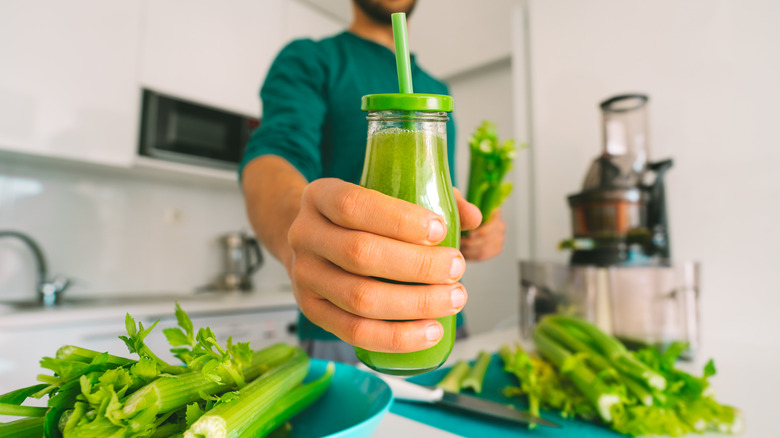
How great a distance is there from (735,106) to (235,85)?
2.21 metres

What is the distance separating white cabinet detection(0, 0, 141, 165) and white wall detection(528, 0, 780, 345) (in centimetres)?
196

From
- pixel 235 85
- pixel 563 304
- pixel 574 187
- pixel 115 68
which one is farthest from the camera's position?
pixel 235 85

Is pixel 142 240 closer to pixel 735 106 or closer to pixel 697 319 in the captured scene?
pixel 697 319

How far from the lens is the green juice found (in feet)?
1.10

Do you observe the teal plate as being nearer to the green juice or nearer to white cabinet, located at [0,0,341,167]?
the green juice

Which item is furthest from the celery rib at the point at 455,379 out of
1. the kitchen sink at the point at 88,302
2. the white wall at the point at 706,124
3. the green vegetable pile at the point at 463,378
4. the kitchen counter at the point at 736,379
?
the kitchen sink at the point at 88,302

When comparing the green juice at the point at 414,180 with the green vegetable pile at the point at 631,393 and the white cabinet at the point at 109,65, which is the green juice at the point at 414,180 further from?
the white cabinet at the point at 109,65

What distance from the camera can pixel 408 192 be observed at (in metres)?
0.33

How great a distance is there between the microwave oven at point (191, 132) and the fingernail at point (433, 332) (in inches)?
78.9

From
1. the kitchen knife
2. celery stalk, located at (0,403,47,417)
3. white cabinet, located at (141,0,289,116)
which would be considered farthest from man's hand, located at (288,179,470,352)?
white cabinet, located at (141,0,289,116)

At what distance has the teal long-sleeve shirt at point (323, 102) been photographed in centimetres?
76

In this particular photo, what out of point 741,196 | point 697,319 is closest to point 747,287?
point 741,196

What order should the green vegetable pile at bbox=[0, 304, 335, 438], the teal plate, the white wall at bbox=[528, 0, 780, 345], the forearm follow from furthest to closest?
the white wall at bbox=[528, 0, 780, 345] → the forearm → the teal plate → the green vegetable pile at bbox=[0, 304, 335, 438]

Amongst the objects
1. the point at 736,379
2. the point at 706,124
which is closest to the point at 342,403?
the point at 736,379
